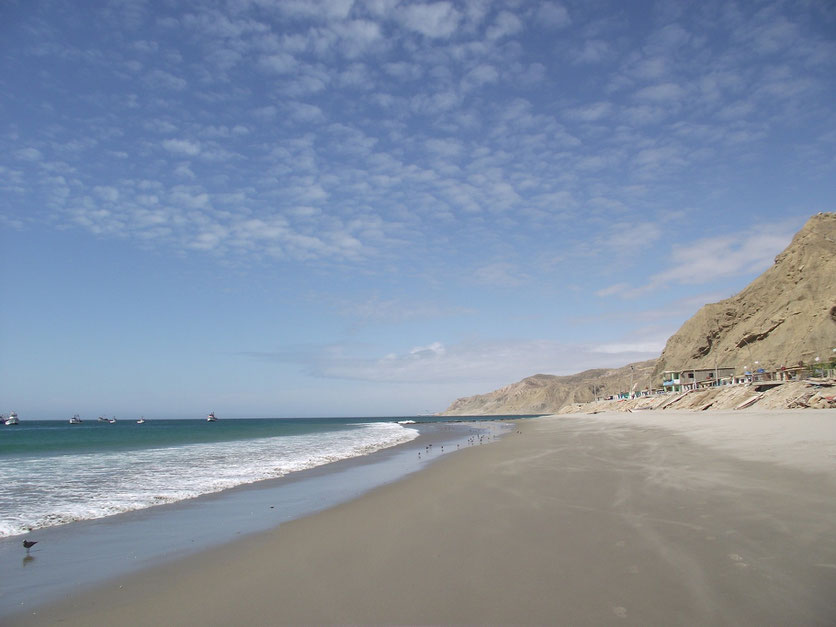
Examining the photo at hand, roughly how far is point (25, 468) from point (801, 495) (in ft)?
92.2

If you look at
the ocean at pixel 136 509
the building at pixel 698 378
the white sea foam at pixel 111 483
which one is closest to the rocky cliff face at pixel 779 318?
the building at pixel 698 378

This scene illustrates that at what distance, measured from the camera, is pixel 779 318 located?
6012 cm

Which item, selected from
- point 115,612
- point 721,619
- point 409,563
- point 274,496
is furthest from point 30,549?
point 721,619

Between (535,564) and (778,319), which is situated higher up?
(778,319)

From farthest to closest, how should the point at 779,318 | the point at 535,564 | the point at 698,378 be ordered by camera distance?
the point at 698,378 → the point at 779,318 → the point at 535,564

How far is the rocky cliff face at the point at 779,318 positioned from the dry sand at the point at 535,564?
2022 inches

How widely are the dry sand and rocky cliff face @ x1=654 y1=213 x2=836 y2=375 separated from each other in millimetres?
51349

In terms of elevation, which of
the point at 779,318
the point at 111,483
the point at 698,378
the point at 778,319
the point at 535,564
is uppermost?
the point at 779,318

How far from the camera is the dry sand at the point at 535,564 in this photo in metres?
4.39

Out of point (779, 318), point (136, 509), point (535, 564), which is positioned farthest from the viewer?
point (779, 318)

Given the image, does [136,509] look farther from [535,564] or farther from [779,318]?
[779,318]

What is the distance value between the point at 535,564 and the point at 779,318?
234 ft

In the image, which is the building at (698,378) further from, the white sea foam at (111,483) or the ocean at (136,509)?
the ocean at (136,509)

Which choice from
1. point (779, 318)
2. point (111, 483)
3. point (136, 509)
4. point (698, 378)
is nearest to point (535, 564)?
point (136, 509)
